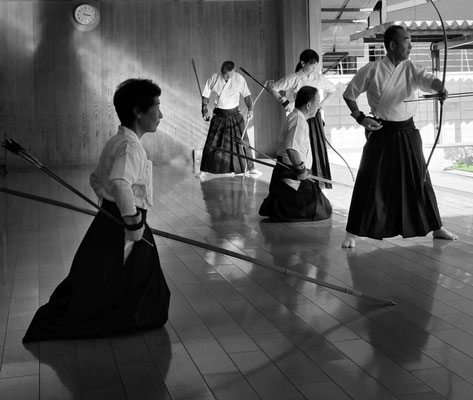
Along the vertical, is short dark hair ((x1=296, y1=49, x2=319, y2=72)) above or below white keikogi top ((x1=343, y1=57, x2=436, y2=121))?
above

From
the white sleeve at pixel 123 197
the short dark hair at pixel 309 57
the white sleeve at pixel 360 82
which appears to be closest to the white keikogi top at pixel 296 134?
the white sleeve at pixel 360 82

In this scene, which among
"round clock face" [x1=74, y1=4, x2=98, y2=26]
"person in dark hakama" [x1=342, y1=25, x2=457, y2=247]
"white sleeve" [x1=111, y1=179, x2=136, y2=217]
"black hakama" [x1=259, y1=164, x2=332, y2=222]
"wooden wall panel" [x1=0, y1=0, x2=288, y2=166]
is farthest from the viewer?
"round clock face" [x1=74, y1=4, x2=98, y2=26]

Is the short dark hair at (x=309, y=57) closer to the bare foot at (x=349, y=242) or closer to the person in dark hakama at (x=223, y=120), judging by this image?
the person in dark hakama at (x=223, y=120)

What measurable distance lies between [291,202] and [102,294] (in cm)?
264

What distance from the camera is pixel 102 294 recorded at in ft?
8.48

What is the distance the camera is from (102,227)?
2.60m

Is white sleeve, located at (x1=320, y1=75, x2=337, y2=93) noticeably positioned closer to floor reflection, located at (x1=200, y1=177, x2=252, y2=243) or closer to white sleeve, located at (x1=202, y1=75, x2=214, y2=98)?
floor reflection, located at (x1=200, y1=177, x2=252, y2=243)

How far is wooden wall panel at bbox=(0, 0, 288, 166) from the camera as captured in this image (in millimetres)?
9703

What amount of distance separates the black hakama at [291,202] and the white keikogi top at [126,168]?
2493mm

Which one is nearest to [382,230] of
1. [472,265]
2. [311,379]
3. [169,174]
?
[472,265]

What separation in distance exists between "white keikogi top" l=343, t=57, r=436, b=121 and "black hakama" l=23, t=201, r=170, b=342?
6.16 ft

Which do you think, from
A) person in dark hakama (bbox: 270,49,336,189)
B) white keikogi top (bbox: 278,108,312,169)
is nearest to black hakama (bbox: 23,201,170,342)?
white keikogi top (bbox: 278,108,312,169)

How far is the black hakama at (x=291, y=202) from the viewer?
5.06 meters

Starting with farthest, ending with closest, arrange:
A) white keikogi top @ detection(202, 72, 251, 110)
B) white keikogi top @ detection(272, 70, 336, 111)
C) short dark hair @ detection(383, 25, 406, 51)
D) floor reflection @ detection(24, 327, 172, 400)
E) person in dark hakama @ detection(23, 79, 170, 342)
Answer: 1. white keikogi top @ detection(202, 72, 251, 110)
2. white keikogi top @ detection(272, 70, 336, 111)
3. short dark hair @ detection(383, 25, 406, 51)
4. person in dark hakama @ detection(23, 79, 170, 342)
5. floor reflection @ detection(24, 327, 172, 400)
